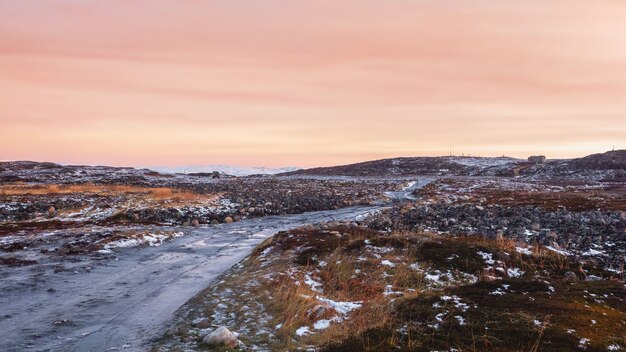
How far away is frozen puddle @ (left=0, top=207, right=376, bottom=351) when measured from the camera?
9344 mm

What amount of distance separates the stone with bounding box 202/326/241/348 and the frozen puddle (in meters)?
1.38

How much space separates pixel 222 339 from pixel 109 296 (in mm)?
6452

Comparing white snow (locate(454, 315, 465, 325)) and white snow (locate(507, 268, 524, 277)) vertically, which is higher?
white snow (locate(454, 315, 465, 325))

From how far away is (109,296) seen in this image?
12844 mm

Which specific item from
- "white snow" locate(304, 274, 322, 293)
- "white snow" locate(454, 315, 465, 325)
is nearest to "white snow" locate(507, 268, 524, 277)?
"white snow" locate(454, 315, 465, 325)

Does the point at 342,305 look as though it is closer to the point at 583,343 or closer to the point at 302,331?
the point at 302,331

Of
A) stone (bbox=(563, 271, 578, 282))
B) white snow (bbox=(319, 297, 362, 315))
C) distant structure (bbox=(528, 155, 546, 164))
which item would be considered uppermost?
distant structure (bbox=(528, 155, 546, 164))

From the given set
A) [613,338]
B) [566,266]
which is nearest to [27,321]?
[613,338]

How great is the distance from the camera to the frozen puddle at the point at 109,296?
9344 mm

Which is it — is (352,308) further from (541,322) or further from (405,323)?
(541,322)

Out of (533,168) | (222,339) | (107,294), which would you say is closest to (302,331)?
(222,339)

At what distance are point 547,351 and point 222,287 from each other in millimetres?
8843

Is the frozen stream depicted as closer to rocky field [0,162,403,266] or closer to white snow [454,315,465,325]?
rocky field [0,162,403,266]

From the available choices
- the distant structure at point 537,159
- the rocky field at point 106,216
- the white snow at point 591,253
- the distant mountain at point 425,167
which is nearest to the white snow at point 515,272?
the white snow at point 591,253
